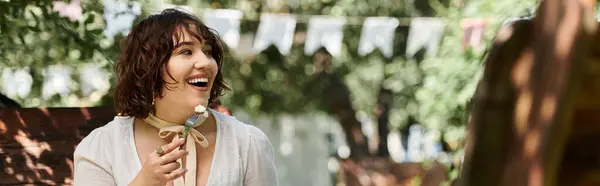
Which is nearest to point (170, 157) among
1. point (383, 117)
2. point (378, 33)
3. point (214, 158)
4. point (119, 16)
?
point (214, 158)

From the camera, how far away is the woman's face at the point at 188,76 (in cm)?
218

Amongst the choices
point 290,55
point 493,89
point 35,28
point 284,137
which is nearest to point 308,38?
point 290,55

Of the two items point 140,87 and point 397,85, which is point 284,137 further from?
point 140,87

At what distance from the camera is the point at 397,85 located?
14.6 metres

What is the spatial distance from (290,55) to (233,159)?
10.8 metres

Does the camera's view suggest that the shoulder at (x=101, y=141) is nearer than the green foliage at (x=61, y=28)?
Yes

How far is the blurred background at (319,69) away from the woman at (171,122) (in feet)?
3.26

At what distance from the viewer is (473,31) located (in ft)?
23.7

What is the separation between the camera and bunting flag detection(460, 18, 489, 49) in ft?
23.2

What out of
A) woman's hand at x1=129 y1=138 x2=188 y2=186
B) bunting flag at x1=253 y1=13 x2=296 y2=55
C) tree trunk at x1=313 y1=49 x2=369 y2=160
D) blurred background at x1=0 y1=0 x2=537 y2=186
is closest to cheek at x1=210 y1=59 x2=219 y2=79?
woman's hand at x1=129 y1=138 x2=188 y2=186

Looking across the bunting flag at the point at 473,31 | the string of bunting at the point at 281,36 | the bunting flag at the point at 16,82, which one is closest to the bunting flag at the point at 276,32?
the string of bunting at the point at 281,36

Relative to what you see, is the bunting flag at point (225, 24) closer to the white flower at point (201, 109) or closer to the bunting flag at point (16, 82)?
the bunting flag at point (16, 82)

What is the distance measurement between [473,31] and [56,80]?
4.81 meters

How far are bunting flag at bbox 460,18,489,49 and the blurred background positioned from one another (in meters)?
Answer: 0.02
